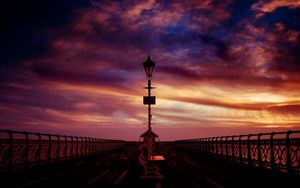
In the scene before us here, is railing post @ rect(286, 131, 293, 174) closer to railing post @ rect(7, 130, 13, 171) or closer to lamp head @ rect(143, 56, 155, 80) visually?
lamp head @ rect(143, 56, 155, 80)

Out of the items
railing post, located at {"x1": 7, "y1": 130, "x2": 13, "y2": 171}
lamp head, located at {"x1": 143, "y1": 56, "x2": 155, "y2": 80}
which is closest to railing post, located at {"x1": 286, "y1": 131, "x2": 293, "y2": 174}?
lamp head, located at {"x1": 143, "y1": 56, "x2": 155, "y2": 80}

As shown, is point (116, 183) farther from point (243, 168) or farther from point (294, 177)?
point (243, 168)

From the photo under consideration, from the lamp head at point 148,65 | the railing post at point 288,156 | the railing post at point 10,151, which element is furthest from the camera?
the railing post at point 10,151

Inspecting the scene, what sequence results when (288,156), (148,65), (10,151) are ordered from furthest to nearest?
(10,151), (148,65), (288,156)

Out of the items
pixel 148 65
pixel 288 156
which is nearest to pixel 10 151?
pixel 148 65

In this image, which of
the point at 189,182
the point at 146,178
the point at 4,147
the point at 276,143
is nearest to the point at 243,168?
the point at 276,143

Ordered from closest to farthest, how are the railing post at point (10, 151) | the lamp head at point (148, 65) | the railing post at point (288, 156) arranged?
the railing post at point (288, 156), the lamp head at point (148, 65), the railing post at point (10, 151)

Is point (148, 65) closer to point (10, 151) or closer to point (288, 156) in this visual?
point (288, 156)

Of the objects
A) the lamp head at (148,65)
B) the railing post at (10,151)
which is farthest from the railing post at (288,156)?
the railing post at (10,151)

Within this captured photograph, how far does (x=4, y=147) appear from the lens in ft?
59.0

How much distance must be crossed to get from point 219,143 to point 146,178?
775 inches

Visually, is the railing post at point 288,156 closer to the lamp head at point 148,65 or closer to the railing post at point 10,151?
the lamp head at point 148,65

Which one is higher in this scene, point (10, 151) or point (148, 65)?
point (148, 65)

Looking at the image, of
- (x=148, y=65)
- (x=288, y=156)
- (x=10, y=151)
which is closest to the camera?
(x=288, y=156)
